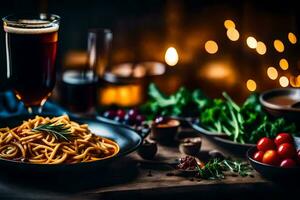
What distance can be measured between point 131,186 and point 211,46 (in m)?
4.37

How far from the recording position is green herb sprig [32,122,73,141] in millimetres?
2902

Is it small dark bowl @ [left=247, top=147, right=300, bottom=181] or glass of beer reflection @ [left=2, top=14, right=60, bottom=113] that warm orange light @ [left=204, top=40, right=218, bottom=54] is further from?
small dark bowl @ [left=247, top=147, right=300, bottom=181]

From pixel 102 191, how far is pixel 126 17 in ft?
14.1

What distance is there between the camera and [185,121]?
3664mm

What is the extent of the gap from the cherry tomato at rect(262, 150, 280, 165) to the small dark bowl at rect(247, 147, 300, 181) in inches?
2.0

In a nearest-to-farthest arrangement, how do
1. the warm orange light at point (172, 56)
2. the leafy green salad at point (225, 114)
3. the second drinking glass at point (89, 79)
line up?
the leafy green salad at point (225, 114) → the second drinking glass at point (89, 79) → the warm orange light at point (172, 56)

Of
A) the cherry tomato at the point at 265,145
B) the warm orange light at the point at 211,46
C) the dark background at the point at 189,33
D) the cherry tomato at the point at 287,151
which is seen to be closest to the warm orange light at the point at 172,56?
the dark background at the point at 189,33

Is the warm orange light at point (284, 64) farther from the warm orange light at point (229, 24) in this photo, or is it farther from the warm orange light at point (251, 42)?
the warm orange light at point (229, 24)

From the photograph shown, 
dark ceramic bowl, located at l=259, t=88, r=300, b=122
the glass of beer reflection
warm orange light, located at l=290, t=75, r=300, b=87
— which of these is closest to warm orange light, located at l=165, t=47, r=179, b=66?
warm orange light, located at l=290, t=75, r=300, b=87

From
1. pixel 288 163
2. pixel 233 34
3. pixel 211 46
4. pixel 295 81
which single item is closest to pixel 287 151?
pixel 288 163

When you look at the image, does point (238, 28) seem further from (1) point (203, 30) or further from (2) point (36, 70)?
(2) point (36, 70)

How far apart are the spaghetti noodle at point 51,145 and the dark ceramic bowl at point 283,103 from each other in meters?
0.93

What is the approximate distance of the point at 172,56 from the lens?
6.88m

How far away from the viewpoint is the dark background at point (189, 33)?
655cm
